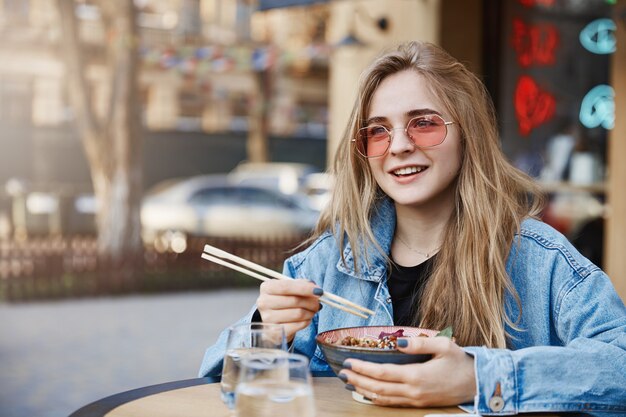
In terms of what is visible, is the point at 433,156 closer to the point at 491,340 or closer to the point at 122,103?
the point at 491,340

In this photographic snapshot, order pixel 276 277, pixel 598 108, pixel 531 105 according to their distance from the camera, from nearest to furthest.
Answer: pixel 276 277, pixel 598 108, pixel 531 105

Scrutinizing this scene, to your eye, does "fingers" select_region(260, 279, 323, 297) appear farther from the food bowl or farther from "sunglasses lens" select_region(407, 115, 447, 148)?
"sunglasses lens" select_region(407, 115, 447, 148)

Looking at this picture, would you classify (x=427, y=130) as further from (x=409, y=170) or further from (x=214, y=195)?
(x=214, y=195)

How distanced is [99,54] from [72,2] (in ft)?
16.8

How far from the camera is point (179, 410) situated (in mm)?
1777

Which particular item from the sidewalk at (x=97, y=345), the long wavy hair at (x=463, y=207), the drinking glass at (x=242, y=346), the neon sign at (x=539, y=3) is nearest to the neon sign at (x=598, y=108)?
the neon sign at (x=539, y=3)

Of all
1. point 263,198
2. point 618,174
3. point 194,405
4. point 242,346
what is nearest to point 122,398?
point 194,405

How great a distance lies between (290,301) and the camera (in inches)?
76.2

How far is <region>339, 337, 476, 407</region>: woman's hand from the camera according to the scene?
1.70 metres

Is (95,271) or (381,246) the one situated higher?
(381,246)

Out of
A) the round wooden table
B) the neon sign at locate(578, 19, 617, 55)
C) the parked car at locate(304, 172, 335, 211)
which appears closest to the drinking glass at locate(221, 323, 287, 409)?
the round wooden table

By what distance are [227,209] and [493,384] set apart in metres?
13.5

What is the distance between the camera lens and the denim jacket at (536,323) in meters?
1.80

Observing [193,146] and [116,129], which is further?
[193,146]
